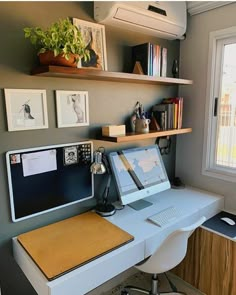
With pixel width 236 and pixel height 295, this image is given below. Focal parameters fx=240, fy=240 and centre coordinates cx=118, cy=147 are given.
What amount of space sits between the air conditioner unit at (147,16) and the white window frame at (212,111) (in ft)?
1.04

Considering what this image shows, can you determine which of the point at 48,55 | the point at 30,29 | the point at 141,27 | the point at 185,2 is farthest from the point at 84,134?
the point at 185,2

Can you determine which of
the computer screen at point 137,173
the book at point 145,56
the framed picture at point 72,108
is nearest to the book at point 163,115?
the computer screen at point 137,173

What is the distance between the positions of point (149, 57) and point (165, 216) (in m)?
1.26

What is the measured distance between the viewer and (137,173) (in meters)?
1.97

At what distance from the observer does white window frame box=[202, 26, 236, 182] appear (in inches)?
83.0

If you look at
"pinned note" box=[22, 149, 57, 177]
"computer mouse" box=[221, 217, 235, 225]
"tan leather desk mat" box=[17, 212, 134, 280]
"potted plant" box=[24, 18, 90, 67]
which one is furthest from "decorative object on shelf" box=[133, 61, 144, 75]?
"computer mouse" box=[221, 217, 235, 225]

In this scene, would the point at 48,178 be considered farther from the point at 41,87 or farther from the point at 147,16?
the point at 147,16

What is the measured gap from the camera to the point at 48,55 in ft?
4.60

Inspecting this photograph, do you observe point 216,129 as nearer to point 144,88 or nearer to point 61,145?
point 144,88

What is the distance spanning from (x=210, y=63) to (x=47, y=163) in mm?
1659

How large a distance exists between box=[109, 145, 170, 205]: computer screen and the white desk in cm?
13

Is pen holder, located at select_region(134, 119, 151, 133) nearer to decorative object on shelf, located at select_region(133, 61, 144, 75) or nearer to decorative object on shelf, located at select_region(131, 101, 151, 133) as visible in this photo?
decorative object on shelf, located at select_region(131, 101, 151, 133)

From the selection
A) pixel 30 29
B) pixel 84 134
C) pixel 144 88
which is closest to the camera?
pixel 30 29

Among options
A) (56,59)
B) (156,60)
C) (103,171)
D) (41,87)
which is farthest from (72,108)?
(156,60)
